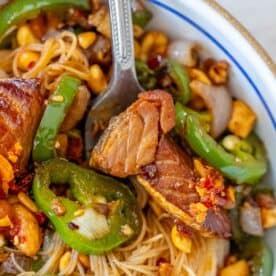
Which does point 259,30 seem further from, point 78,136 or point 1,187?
point 1,187

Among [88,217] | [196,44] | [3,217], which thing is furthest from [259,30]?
[3,217]

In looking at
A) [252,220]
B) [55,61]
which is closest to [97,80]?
[55,61]

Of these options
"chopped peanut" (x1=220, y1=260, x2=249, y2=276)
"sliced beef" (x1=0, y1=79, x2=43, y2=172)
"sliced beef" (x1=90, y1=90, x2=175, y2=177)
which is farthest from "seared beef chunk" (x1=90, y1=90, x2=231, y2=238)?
"sliced beef" (x1=0, y1=79, x2=43, y2=172)

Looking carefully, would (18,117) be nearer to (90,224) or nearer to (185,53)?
(90,224)

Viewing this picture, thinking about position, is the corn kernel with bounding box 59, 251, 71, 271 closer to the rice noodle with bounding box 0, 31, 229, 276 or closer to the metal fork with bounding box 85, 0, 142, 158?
the rice noodle with bounding box 0, 31, 229, 276

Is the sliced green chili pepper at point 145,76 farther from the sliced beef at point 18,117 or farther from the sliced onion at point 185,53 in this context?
the sliced beef at point 18,117
